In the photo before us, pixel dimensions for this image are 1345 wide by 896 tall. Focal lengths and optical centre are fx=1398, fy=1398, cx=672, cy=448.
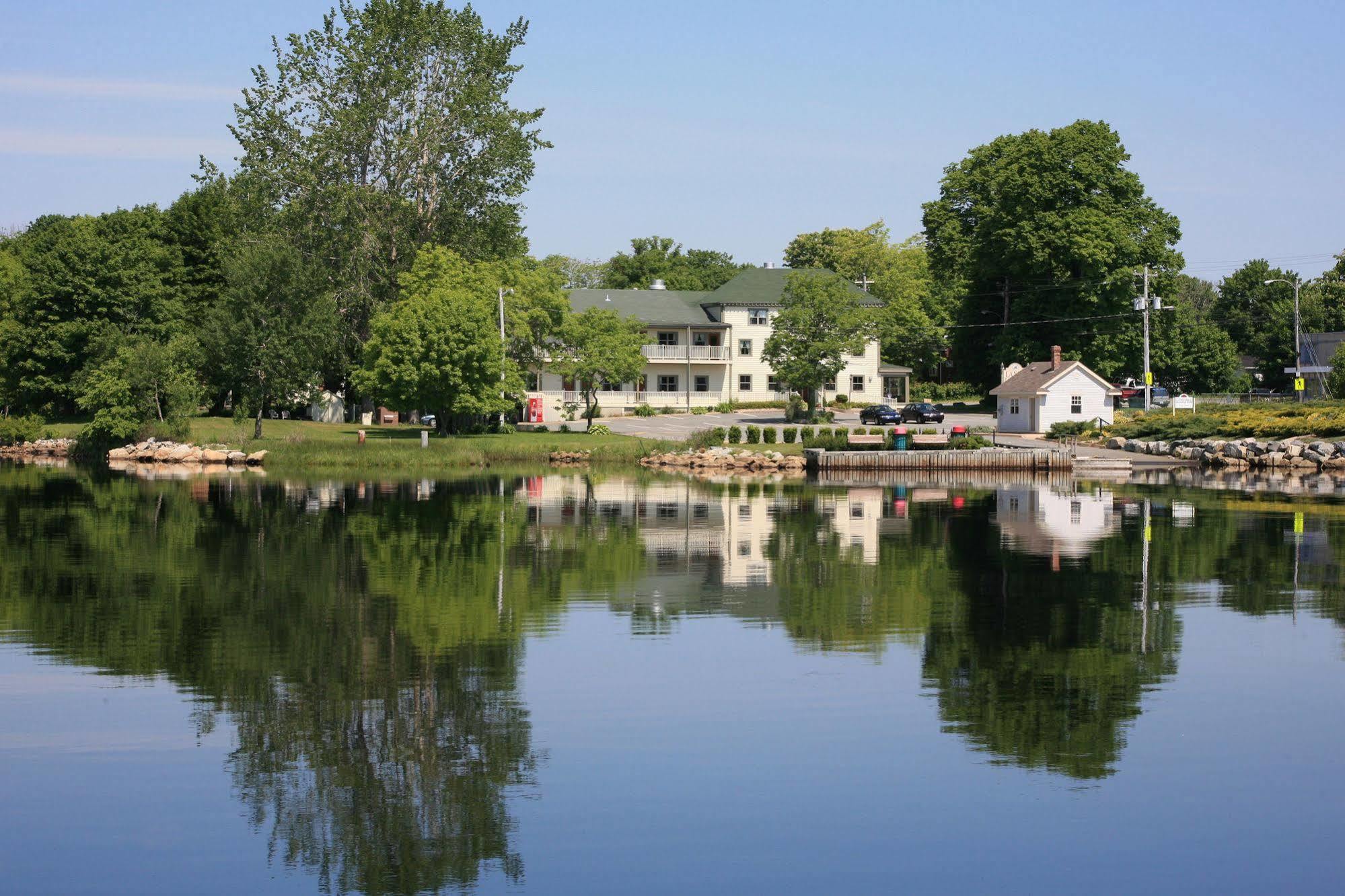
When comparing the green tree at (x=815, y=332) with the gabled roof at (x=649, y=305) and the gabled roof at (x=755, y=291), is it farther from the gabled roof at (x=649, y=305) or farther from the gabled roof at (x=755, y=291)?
the gabled roof at (x=649, y=305)

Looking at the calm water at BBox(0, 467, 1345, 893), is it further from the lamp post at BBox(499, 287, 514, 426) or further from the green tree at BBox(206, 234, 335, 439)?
the green tree at BBox(206, 234, 335, 439)

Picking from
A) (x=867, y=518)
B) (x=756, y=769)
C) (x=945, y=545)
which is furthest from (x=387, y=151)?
(x=756, y=769)

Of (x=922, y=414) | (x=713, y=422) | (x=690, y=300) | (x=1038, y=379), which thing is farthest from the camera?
(x=690, y=300)

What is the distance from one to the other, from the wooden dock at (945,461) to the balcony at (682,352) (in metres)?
34.9

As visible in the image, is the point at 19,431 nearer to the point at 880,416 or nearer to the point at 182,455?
the point at 182,455

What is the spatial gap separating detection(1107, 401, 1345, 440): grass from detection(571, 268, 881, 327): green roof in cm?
2796

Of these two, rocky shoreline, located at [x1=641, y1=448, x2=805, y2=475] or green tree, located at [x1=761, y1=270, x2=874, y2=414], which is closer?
rocky shoreline, located at [x1=641, y1=448, x2=805, y2=475]

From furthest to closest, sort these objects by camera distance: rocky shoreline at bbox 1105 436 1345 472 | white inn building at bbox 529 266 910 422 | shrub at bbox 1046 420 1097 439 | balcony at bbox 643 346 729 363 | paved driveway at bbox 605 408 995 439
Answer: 1. white inn building at bbox 529 266 910 422
2. balcony at bbox 643 346 729 363
3. paved driveway at bbox 605 408 995 439
4. shrub at bbox 1046 420 1097 439
5. rocky shoreline at bbox 1105 436 1345 472

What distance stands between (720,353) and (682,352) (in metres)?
2.86

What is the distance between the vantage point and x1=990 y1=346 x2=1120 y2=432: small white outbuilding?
75.5 m

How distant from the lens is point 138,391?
7000cm

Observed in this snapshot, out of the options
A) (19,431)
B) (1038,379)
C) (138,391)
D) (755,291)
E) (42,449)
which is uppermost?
(755,291)

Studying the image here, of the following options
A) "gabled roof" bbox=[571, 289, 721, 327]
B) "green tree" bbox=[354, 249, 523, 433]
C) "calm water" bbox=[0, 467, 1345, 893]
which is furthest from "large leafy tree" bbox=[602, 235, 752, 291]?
"calm water" bbox=[0, 467, 1345, 893]

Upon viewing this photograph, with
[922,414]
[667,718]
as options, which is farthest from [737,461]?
[667,718]
